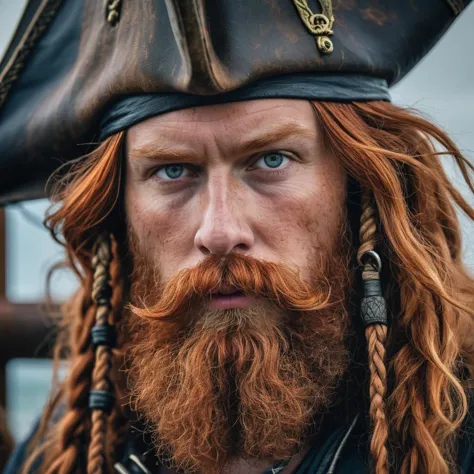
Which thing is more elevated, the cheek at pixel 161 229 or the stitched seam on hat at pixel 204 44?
the stitched seam on hat at pixel 204 44

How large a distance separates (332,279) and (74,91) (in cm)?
91

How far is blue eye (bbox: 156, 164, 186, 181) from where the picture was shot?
245cm

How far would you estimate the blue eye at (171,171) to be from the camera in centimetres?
245

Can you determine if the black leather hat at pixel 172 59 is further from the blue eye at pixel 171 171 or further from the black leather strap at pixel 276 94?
the blue eye at pixel 171 171

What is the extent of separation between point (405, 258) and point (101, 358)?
3.06 feet

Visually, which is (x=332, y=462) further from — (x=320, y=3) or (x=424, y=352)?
(x=320, y=3)

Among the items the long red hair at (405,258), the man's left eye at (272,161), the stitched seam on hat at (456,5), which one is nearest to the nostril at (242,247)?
the man's left eye at (272,161)

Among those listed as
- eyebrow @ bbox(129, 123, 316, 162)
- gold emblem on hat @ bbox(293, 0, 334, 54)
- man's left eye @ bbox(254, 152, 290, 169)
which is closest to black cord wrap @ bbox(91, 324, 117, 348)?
eyebrow @ bbox(129, 123, 316, 162)

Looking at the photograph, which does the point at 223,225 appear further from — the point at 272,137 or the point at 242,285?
Answer: the point at 272,137

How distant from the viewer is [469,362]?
2.43m

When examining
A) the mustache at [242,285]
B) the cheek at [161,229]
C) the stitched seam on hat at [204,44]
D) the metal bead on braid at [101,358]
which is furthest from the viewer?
the metal bead on braid at [101,358]

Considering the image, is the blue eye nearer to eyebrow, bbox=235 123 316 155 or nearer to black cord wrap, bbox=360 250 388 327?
eyebrow, bbox=235 123 316 155

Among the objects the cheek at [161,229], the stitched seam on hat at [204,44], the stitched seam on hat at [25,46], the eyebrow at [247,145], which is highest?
the stitched seam on hat at [204,44]

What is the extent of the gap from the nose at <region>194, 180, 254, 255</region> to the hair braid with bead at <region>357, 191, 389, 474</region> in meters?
0.32
